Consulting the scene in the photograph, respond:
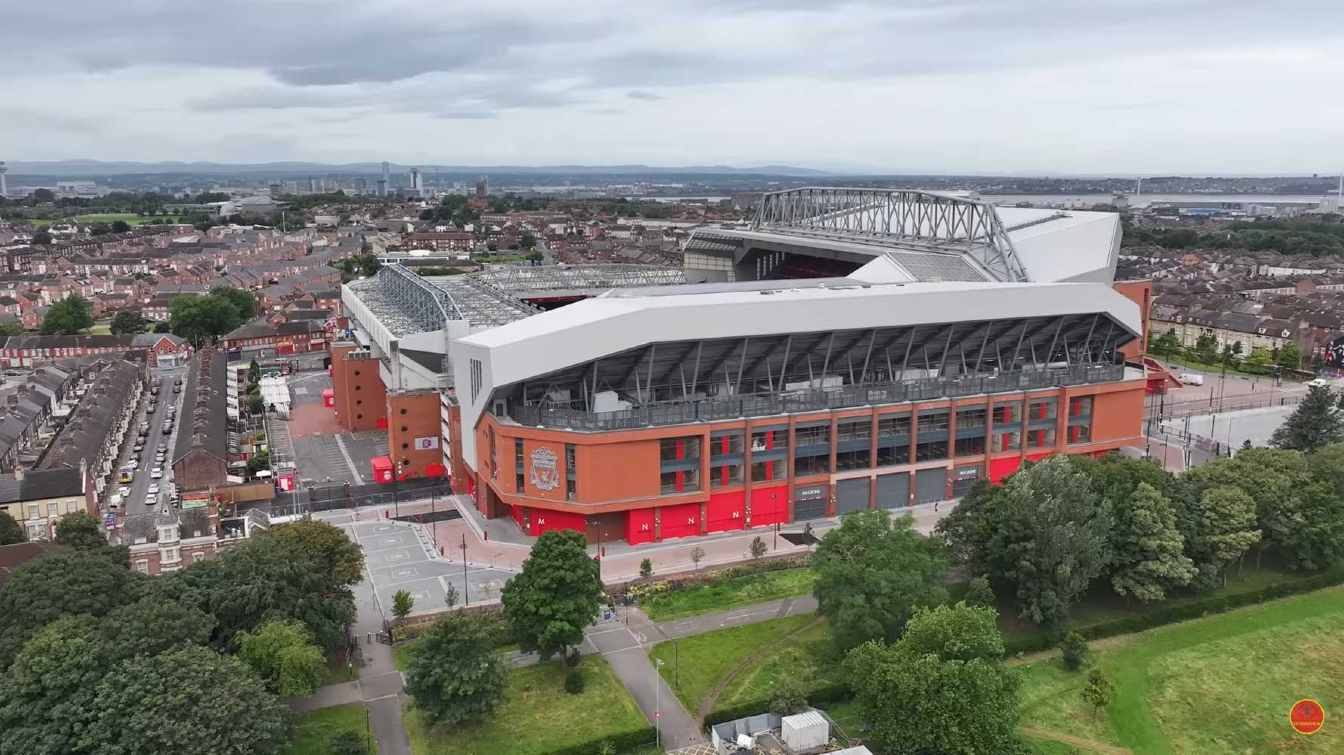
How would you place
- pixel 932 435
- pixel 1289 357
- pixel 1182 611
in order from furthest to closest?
pixel 1289 357 → pixel 932 435 → pixel 1182 611

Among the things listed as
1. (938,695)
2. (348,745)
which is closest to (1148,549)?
(938,695)

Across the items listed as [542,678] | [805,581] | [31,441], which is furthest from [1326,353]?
[31,441]

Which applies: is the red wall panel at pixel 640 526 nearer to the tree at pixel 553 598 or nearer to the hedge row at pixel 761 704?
the tree at pixel 553 598

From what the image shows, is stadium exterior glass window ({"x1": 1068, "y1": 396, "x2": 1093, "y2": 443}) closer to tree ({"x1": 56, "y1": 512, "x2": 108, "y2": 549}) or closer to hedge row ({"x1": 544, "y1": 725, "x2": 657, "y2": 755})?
hedge row ({"x1": 544, "y1": 725, "x2": 657, "y2": 755})

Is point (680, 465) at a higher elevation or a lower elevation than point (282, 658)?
higher

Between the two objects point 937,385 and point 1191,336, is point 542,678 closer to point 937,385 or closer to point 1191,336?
point 937,385

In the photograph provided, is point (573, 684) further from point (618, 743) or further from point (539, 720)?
point (618, 743)

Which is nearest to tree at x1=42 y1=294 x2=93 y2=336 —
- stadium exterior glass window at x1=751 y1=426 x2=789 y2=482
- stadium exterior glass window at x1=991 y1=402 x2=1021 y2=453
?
stadium exterior glass window at x1=751 y1=426 x2=789 y2=482
